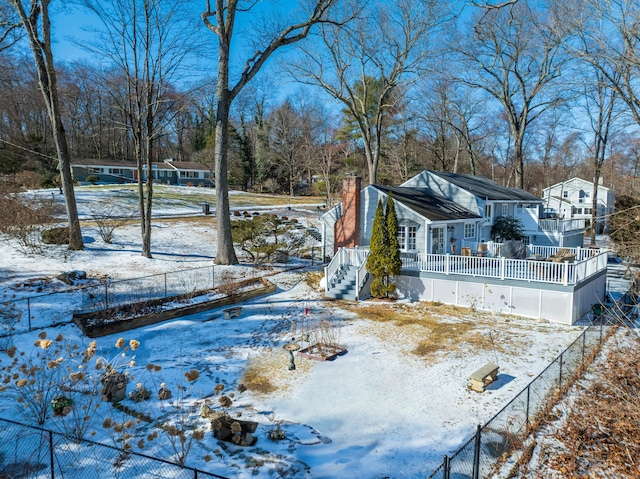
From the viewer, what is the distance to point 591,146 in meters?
40.0

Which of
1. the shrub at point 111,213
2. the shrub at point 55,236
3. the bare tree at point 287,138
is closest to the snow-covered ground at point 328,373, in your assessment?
the shrub at point 55,236

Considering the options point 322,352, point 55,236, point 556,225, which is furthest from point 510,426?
point 556,225

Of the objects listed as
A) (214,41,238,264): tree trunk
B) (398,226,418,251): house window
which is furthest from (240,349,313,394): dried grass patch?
(398,226,418,251): house window

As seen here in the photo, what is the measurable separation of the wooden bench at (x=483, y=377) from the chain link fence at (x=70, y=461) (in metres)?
6.10

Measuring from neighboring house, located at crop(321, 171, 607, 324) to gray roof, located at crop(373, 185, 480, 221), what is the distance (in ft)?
0.33

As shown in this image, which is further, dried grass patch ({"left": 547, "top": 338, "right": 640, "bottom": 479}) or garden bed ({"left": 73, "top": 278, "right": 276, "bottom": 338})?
garden bed ({"left": 73, "top": 278, "right": 276, "bottom": 338})

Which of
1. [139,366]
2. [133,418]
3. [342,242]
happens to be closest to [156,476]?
[133,418]

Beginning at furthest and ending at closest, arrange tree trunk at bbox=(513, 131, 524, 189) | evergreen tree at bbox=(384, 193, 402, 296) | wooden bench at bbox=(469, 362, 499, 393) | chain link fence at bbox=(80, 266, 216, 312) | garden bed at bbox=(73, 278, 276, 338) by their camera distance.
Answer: tree trunk at bbox=(513, 131, 524, 189) → evergreen tree at bbox=(384, 193, 402, 296) → chain link fence at bbox=(80, 266, 216, 312) → garden bed at bbox=(73, 278, 276, 338) → wooden bench at bbox=(469, 362, 499, 393)

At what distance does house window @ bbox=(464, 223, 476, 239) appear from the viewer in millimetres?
22945

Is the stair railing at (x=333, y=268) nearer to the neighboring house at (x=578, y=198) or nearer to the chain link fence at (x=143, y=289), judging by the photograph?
the chain link fence at (x=143, y=289)

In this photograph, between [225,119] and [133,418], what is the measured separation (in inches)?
614

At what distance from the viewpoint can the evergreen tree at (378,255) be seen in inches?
692

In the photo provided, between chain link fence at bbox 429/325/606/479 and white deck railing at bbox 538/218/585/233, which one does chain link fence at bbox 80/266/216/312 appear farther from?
white deck railing at bbox 538/218/585/233

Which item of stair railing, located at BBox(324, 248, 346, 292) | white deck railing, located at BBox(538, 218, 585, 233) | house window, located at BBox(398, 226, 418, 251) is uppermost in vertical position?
white deck railing, located at BBox(538, 218, 585, 233)
